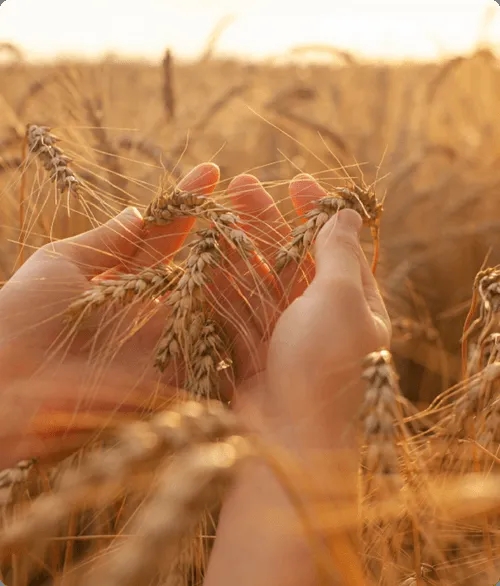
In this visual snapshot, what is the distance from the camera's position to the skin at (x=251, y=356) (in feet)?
2.98

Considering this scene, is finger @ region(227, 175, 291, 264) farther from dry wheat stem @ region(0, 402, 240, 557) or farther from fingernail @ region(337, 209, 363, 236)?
dry wheat stem @ region(0, 402, 240, 557)

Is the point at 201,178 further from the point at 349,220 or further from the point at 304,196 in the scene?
the point at 349,220

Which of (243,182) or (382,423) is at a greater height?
Answer: (243,182)

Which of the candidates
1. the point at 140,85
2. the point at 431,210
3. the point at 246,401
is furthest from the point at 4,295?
the point at 140,85

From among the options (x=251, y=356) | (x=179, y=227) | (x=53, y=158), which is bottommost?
(x=251, y=356)

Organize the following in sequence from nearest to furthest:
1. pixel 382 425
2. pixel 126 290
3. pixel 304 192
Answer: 1. pixel 382 425
2. pixel 126 290
3. pixel 304 192

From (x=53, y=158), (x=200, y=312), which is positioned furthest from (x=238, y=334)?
(x=53, y=158)

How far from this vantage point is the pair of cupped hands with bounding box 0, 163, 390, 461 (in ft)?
3.17

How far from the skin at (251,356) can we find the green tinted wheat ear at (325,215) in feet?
0.06

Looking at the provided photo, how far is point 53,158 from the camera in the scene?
1.13 metres

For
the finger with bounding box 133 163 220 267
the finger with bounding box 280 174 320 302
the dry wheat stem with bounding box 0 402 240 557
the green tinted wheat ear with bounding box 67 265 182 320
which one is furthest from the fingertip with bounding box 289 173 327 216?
the dry wheat stem with bounding box 0 402 240 557

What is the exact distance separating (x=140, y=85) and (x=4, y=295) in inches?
146

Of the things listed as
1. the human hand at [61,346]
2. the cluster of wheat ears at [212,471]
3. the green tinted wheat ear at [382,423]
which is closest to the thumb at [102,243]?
the human hand at [61,346]

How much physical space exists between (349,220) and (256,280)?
182mm
